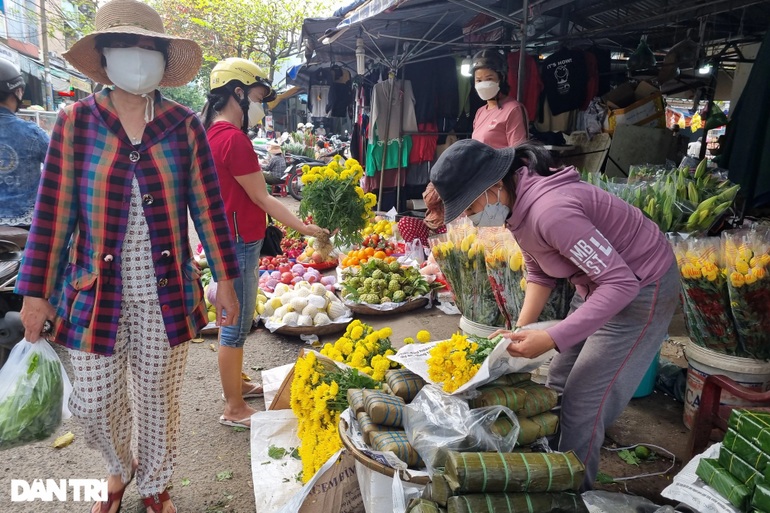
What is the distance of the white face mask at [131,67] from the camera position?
2037 millimetres

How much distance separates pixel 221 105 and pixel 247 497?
6.80 ft

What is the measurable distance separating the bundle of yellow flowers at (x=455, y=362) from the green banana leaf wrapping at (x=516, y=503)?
470mm

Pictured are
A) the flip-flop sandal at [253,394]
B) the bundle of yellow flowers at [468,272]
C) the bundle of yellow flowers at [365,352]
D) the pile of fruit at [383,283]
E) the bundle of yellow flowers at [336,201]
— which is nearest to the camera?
the bundle of yellow flowers at [365,352]

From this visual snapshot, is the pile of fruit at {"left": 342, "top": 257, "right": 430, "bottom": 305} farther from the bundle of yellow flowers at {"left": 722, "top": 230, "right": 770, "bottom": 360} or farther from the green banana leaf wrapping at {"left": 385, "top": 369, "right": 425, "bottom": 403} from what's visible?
the bundle of yellow flowers at {"left": 722, "top": 230, "right": 770, "bottom": 360}

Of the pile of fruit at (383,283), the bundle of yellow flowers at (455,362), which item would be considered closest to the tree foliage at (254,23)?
the pile of fruit at (383,283)

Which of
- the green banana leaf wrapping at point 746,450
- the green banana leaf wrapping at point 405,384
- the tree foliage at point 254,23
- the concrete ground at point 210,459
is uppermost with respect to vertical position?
the tree foliage at point 254,23

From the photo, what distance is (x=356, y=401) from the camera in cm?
214

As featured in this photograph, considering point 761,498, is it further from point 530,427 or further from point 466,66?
point 466,66

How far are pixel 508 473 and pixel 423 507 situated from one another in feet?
0.90

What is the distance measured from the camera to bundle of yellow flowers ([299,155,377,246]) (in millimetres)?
5387

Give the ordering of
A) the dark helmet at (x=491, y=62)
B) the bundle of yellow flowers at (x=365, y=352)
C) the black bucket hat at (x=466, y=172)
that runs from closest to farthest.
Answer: the black bucket hat at (x=466, y=172)
the bundle of yellow flowers at (x=365, y=352)
the dark helmet at (x=491, y=62)

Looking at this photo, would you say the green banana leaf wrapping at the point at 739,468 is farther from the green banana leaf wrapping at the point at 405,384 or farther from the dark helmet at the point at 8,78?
the dark helmet at the point at 8,78

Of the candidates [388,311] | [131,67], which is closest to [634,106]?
[388,311]

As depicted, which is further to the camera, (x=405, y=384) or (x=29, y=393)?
(x=405, y=384)
